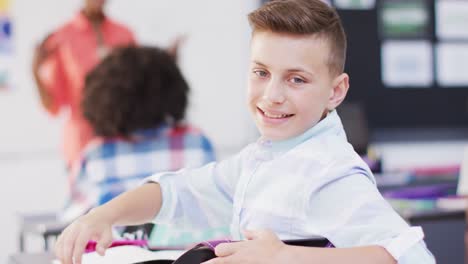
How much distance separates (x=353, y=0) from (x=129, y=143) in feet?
11.5

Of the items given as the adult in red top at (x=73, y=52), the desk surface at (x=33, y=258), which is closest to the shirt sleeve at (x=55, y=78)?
the adult in red top at (x=73, y=52)

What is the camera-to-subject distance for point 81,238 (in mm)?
1039

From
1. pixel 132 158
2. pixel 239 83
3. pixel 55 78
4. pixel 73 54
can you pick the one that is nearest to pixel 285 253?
A: pixel 132 158

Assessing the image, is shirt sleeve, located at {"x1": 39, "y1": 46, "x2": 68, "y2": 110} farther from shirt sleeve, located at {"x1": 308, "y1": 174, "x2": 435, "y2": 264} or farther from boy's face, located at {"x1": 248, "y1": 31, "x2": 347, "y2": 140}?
shirt sleeve, located at {"x1": 308, "y1": 174, "x2": 435, "y2": 264}

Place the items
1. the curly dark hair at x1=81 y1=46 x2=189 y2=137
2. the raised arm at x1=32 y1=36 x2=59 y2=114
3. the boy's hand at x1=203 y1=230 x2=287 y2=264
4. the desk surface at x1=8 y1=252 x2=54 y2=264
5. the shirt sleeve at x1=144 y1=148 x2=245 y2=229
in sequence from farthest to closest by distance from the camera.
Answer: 1. the raised arm at x1=32 y1=36 x2=59 y2=114
2. the curly dark hair at x1=81 y1=46 x2=189 y2=137
3. the desk surface at x1=8 y1=252 x2=54 y2=264
4. the shirt sleeve at x1=144 y1=148 x2=245 y2=229
5. the boy's hand at x1=203 y1=230 x2=287 y2=264

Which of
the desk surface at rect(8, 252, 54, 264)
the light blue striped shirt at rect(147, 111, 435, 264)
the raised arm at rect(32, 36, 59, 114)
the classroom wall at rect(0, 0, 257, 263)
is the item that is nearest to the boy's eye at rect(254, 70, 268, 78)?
the light blue striped shirt at rect(147, 111, 435, 264)

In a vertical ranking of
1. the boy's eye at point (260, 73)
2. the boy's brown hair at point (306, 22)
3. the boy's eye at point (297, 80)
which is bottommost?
the boy's eye at point (297, 80)

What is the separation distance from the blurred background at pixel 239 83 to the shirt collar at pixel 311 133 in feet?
8.30

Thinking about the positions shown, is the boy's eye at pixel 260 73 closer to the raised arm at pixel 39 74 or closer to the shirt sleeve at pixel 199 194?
the shirt sleeve at pixel 199 194

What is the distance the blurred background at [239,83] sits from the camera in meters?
4.95

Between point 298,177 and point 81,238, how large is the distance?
303 millimetres

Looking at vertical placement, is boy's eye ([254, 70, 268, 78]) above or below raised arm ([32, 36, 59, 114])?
above

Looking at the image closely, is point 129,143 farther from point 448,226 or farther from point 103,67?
point 448,226

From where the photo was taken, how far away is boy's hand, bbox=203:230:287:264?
0.85 m
